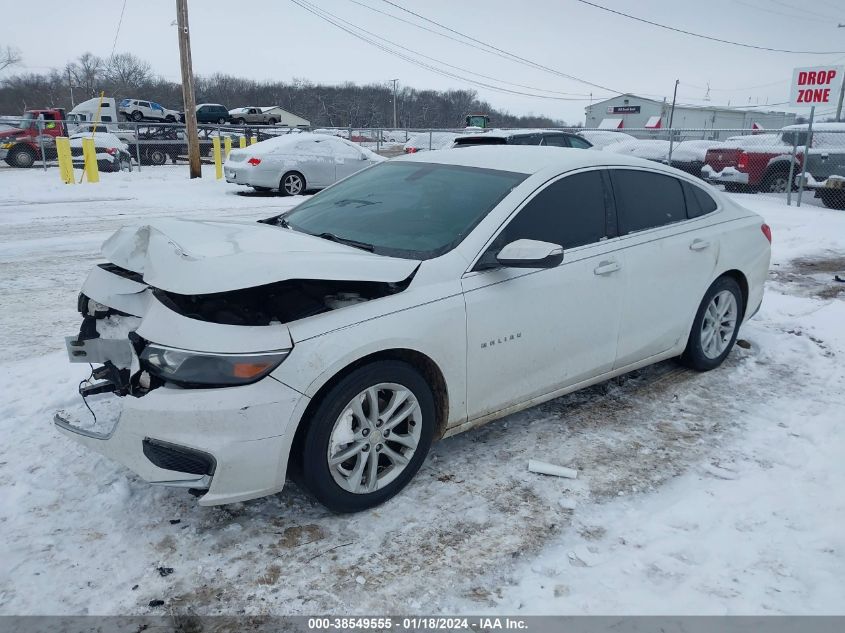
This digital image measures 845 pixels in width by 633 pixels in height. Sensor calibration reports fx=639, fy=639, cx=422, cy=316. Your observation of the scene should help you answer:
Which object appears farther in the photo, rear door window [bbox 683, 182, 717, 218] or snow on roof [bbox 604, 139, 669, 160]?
snow on roof [bbox 604, 139, 669, 160]

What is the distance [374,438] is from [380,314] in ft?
1.87

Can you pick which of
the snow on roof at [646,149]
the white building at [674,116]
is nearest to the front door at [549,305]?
the snow on roof at [646,149]

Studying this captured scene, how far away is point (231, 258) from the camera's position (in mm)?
2785

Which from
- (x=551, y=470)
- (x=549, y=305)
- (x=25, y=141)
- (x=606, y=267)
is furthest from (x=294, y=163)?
(x=25, y=141)

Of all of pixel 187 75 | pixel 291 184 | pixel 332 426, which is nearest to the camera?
pixel 332 426

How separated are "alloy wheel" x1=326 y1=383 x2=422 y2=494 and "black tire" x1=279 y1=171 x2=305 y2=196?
1264 cm

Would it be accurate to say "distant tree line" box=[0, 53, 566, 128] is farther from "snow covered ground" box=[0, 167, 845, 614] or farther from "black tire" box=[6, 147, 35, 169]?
"snow covered ground" box=[0, 167, 845, 614]

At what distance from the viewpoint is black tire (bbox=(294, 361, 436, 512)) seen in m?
2.68

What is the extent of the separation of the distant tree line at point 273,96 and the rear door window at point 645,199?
84.6m

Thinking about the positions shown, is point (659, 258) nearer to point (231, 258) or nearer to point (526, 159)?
point (526, 159)

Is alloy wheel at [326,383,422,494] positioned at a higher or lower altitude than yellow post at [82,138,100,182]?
lower

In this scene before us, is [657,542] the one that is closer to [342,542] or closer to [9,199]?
[342,542]

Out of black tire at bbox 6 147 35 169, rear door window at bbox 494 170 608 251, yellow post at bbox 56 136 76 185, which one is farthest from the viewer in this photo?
black tire at bbox 6 147 35 169

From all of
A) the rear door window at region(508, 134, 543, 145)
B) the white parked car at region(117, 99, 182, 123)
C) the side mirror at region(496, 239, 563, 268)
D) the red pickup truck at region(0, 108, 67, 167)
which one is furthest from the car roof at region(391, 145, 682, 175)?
the white parked car at region(117, 99, 182, 123)
